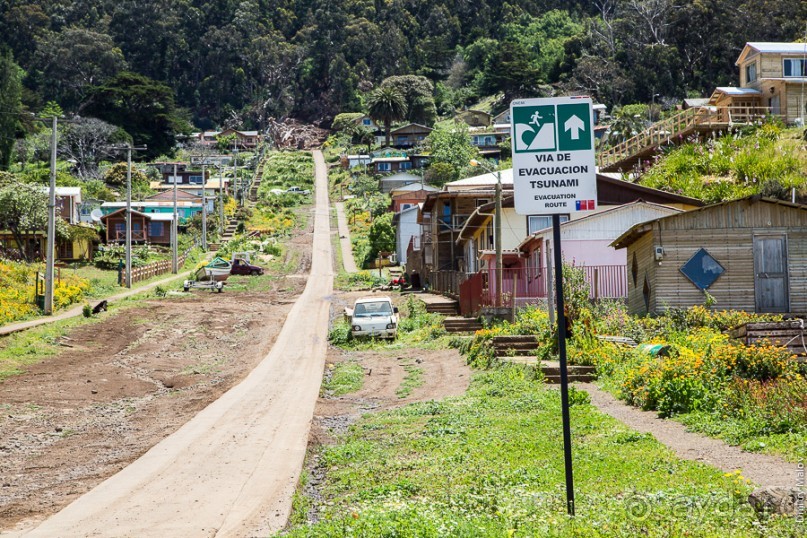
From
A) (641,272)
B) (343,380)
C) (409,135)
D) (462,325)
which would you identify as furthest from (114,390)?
(409,135)

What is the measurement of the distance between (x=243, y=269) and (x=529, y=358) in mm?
47973

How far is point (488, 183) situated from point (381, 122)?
358 feet

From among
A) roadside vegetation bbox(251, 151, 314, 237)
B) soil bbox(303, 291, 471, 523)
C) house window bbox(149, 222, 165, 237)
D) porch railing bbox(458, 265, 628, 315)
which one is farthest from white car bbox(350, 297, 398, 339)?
roadside vegetation bbox(251, 151, 314, 237)

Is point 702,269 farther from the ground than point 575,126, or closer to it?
closer to it

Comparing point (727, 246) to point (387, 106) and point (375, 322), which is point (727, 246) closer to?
point (375, 322)

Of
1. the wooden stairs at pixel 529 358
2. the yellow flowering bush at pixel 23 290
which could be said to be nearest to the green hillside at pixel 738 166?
the wooden stairs at pixel 529 358

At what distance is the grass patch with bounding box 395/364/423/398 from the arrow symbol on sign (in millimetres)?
16383

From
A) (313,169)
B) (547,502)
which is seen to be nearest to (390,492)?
(547,502)

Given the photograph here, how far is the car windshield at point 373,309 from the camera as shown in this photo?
132 ft

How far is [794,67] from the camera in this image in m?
72.6

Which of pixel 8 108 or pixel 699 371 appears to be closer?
pixel 699 371

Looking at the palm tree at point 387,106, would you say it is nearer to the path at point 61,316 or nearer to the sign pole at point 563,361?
the path at point 61,316

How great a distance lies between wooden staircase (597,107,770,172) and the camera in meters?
64.6

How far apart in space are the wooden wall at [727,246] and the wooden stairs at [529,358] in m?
5.16
